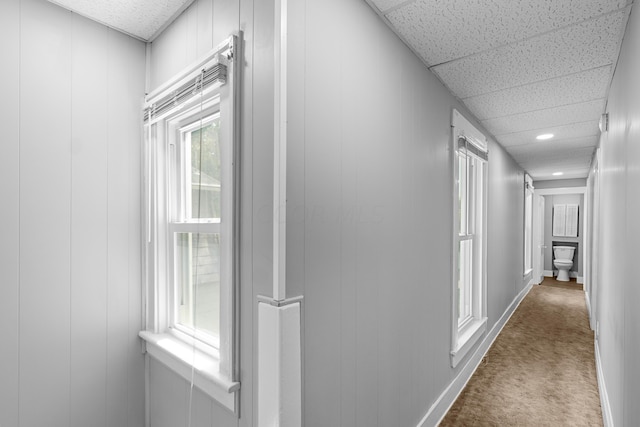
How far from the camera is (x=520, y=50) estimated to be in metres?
1.84

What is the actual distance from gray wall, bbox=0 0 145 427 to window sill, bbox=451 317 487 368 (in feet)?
7.10

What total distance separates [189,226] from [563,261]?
884cm

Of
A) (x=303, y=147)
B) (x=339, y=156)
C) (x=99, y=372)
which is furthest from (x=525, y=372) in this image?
(x=99, y=372)

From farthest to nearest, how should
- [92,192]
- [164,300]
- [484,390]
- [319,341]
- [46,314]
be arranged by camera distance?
[484,390]
[164,300]
[92,192]
[46,314]
[319,341]

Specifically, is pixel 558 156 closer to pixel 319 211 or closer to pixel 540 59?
pixel 540 59

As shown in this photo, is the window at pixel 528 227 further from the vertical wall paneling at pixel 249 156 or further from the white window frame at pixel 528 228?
the vertical wall paneling at pixel 249 156

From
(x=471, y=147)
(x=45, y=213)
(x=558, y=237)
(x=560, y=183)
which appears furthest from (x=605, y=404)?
(x=558, y=237)

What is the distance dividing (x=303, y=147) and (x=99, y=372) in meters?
1.58

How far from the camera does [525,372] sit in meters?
3.01

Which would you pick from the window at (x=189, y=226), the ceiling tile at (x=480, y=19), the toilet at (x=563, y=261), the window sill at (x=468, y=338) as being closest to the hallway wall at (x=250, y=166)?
the window at (x=189, y=226)

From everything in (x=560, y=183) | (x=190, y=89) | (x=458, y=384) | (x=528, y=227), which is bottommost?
(x=458, y=384)

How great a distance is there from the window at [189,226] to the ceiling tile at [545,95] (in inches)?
82.9

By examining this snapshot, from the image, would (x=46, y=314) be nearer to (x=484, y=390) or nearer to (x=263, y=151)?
(x=263, y=151)

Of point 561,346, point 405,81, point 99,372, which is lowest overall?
point 561,346
